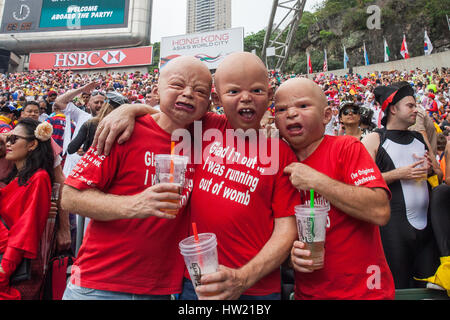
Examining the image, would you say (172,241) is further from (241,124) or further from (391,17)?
(391,17)

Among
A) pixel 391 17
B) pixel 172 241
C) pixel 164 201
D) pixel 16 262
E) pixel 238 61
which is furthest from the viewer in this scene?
pixel 391 17

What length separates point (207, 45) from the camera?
2991 cm

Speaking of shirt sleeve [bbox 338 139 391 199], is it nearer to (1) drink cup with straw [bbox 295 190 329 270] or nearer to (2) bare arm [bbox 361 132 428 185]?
(1) drink cup with straw [bbox 295 190 329 270]

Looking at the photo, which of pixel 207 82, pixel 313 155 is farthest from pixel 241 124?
pixel 313 155

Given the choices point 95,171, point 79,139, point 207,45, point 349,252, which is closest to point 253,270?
point 349,252

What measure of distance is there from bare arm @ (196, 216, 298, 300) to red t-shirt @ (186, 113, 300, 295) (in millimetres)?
68

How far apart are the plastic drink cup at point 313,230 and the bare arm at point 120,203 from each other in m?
0.62

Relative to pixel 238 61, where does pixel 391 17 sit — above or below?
above

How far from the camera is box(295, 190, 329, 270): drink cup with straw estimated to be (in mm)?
1461

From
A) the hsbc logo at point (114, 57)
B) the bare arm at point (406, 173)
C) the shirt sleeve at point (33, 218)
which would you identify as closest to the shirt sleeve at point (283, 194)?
the bare arm at point (406, 173)

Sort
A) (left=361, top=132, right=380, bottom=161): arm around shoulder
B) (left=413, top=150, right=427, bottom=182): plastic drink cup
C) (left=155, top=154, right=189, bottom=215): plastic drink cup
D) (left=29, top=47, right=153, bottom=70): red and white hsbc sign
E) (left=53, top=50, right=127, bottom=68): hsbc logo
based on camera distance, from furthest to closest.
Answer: (left=53, top=50, right=127, bottom=68): hsbc logo, (left=29, top=47, right=153, bottom=70): red and white hsbc sign, (left=361, top=132, right=380, bottom=161): arm around shoulder, (left=413, top=150, right=427, bottom=182): plastic drink cup, (left=155, top=154, right=189, bottom=215): plastic drink cup

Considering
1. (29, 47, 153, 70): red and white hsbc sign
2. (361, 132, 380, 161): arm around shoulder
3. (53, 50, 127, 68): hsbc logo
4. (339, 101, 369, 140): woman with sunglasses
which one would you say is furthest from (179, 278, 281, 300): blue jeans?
(53, 50, 127, 68): hsbc logo

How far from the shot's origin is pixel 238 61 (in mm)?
1701
